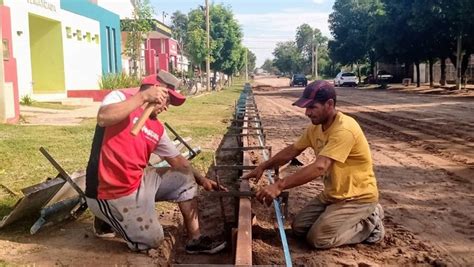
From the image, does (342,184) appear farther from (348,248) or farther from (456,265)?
(456,265)

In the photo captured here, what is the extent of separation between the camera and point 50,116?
16906 millimetres

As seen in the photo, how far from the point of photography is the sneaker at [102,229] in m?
4.77

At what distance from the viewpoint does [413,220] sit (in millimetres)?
5707

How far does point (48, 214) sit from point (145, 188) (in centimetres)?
106

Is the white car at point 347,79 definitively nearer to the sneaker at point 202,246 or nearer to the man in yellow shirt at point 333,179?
the man in yellow shirt at point 333,179

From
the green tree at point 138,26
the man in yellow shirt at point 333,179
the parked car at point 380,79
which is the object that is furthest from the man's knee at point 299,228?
the parked car at point 380,79

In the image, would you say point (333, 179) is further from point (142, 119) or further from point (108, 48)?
point (108, 48)

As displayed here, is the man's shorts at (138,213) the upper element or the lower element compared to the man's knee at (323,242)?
upper

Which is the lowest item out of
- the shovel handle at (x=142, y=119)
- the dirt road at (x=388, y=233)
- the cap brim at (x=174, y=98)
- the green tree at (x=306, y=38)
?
the dirt road at (x=388, y=233)

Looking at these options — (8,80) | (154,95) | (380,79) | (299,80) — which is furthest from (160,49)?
(154,95)

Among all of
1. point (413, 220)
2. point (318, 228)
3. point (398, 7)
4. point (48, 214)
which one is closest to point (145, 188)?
point (48, 214)

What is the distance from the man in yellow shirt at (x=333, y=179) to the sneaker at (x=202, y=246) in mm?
693

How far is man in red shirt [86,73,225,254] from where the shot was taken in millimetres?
3920

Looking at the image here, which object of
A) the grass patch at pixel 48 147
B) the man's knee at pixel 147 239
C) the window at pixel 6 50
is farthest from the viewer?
the window at pixel 6 50
